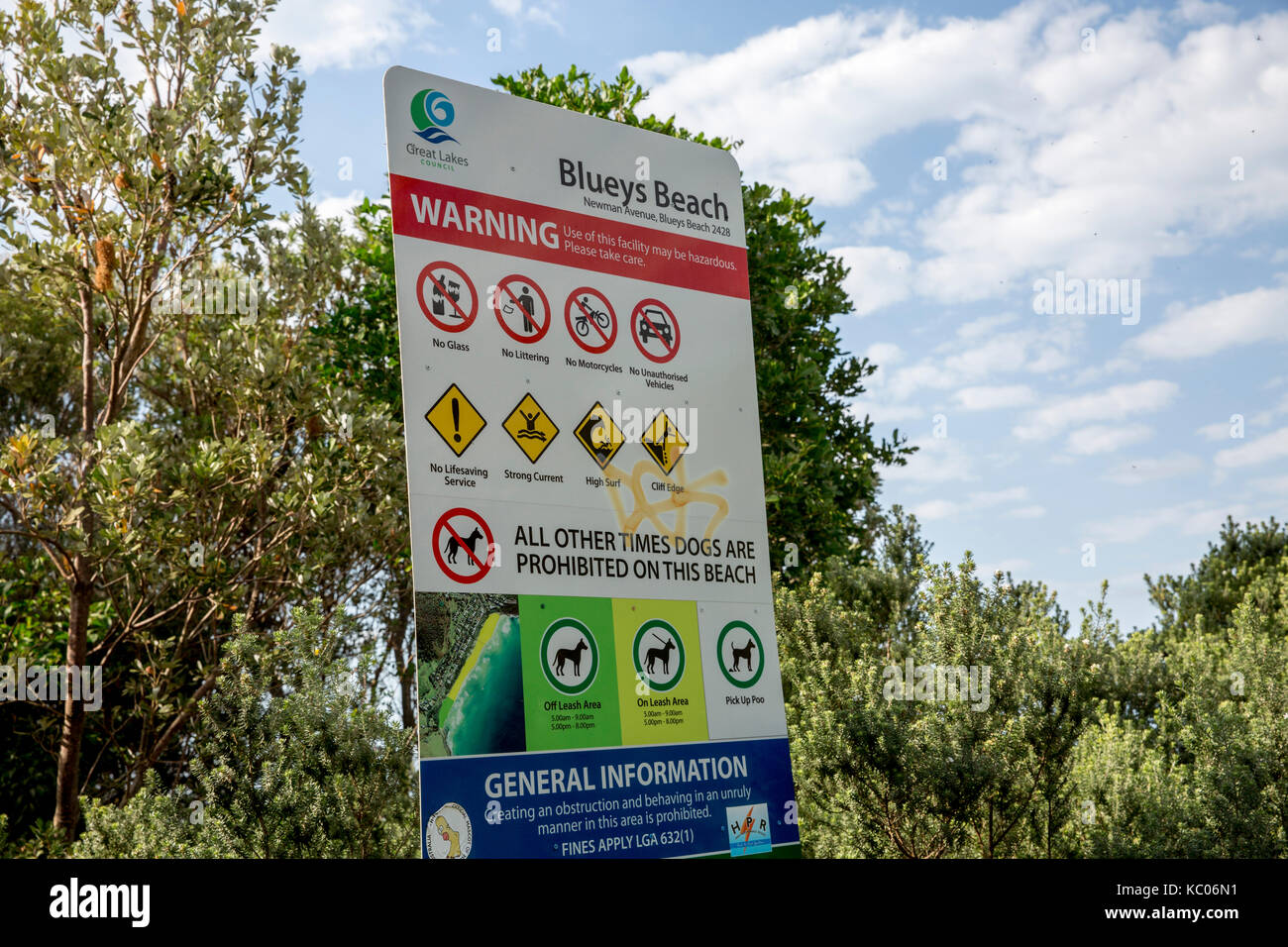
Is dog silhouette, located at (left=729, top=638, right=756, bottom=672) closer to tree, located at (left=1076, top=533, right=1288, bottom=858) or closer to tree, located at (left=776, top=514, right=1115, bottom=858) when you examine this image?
tree, located at (left=776, top=514, right=1115, bottom=858)

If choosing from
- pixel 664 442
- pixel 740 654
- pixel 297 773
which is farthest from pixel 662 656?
pixel 297 773

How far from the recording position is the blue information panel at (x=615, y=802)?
4.73 metres

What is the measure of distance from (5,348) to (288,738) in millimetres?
12801

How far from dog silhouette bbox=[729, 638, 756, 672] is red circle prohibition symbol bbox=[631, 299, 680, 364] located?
180 centimetres

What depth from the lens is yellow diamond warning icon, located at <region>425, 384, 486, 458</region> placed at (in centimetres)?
510

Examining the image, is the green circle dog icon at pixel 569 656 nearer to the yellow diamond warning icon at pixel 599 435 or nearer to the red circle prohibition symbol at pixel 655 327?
the yellow diamond warning icon at pixel 599 435

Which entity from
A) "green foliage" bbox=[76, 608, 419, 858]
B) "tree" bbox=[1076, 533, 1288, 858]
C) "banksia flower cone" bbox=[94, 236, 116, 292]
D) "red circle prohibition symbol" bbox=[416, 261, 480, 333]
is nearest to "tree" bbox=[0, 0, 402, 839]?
"banksia flower cone" bbox=[94, 236, 116, 292]

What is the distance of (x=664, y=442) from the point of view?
234 inches

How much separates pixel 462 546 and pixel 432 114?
94.0 inches

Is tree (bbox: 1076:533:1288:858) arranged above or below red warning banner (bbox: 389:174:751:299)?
below

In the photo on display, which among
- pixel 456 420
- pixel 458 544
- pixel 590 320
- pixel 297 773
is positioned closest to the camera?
pixel 458 544

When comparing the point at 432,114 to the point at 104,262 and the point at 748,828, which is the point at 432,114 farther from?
the point at 104,262

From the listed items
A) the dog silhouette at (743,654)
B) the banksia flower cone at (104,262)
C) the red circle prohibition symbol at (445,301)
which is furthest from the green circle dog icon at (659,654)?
the banksia flower cone at (104,262)

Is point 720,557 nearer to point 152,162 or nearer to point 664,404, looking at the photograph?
point 664,404
